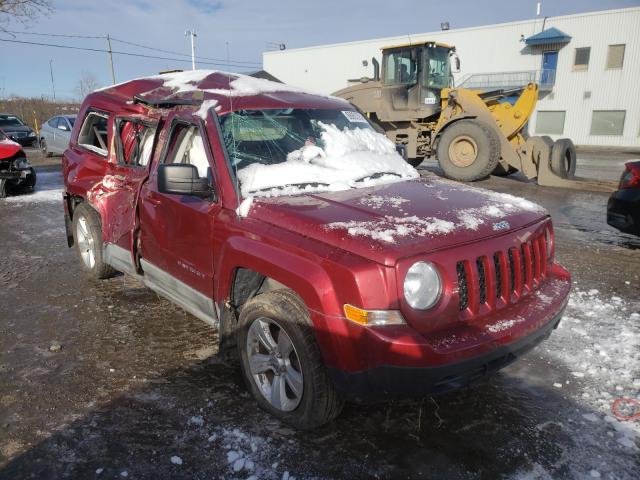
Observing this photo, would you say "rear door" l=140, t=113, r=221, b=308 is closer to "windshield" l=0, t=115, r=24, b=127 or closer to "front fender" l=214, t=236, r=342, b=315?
"front fender" l=214, t=236, r=342, b=315

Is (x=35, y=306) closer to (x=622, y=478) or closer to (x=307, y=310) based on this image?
(x=307, y=310)

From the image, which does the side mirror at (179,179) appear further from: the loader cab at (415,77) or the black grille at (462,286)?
the loader cab at (415,77)

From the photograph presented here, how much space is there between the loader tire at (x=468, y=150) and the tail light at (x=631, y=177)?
5629 mm

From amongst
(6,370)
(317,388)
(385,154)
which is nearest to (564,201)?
(385,154)

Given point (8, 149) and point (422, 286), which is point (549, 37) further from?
point (422, 286)

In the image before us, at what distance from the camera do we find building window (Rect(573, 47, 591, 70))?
2900cm

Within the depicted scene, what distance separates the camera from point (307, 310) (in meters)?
2.53

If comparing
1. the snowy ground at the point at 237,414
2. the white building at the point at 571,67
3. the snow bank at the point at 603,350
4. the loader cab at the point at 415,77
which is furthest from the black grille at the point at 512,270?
the white building at the point at 571,67

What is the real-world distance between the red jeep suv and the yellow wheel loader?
766 cm

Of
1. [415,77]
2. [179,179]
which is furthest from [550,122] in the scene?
[179,179]

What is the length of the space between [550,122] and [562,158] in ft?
74.7

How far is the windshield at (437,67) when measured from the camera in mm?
12805

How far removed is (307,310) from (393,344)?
0.51 m

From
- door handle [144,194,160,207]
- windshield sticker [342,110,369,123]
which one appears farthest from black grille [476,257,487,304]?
door handle [144,194,160,207]
